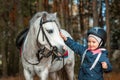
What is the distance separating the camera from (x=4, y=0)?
14.8m

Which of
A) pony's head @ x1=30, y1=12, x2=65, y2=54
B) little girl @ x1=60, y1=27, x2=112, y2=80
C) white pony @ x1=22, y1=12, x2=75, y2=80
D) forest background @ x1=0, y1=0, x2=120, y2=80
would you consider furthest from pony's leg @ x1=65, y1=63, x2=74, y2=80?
forest background @ x1=0, y1=0, x2=120, y2=80

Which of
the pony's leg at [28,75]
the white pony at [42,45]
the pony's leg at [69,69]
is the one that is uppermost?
the white pony at [42,45]

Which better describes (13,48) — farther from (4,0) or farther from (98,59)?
(98,59)

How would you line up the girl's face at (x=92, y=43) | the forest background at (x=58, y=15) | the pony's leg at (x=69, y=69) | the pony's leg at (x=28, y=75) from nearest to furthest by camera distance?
1. the girl's face at (x=92, y=43)
2. the pony's leg at (x=28, y=75)
3. the pony's leg at (x=69, y=69)
4. the forest background at (x=58, y=15)

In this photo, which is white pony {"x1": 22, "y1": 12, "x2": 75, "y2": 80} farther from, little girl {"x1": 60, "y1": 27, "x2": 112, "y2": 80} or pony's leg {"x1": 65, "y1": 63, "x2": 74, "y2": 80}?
pony's leg {"x1": 65, "y1": 63, "x2": 74, "y2": 80}

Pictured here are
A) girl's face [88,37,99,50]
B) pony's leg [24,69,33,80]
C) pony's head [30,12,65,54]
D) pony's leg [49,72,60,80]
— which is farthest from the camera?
pony's leg [49,72,60,80]

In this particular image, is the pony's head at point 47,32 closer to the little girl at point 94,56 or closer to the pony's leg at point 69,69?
the little girl at point 94,56

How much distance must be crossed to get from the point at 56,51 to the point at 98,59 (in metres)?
1.64

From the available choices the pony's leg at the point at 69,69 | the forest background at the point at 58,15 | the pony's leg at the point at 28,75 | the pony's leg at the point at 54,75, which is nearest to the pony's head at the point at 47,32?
the pony's leg at the point at 28,75

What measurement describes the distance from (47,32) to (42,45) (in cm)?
35

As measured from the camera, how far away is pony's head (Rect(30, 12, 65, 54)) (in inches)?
256

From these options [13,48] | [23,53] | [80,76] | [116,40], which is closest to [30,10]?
[13,48]

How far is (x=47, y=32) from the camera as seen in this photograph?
22.0 ft

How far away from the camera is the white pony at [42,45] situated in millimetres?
6598
